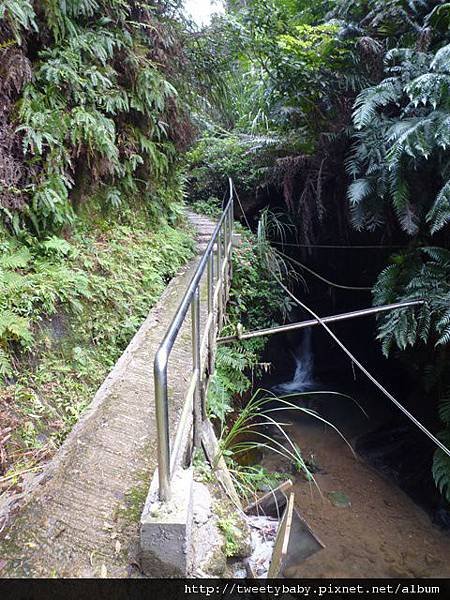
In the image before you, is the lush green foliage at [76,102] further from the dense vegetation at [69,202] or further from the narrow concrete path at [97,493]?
the narrow concrete path at [97,493]

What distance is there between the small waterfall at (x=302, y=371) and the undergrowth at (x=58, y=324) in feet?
12.7

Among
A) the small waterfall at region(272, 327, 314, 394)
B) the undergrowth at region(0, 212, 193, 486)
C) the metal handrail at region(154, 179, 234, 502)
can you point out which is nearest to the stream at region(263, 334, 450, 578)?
the small waterfall at region(272, 327, 314, 394)

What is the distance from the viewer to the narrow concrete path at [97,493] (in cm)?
164

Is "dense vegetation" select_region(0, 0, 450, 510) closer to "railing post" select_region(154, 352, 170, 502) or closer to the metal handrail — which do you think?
the metal handrail

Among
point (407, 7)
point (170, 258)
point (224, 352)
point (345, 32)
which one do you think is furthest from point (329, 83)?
point (224, 352)

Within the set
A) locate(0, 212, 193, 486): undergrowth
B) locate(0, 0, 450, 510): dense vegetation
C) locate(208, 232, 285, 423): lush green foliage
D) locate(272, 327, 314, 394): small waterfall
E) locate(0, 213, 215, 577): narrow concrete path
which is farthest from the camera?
locate(272, 327, 314, 394): small waterfall

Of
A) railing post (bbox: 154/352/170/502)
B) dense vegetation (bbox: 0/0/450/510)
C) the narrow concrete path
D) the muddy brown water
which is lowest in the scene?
the muddy brown water

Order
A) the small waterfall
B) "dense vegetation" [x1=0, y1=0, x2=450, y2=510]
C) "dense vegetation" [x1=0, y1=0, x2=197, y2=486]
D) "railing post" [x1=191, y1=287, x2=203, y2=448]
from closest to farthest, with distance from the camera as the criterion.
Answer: "railing post" [x1=191, y1=287, x2=203, y2=448] → "dense vegetation" [x1=0, y1=0, x2=197, y2=486] → "dense vegetation" [x1=0, y1=0, x2=450, y2=510] → the small waterfall

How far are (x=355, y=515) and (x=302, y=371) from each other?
364 centimetres

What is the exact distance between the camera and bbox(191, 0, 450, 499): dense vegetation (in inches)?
150

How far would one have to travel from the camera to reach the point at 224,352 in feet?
16.8

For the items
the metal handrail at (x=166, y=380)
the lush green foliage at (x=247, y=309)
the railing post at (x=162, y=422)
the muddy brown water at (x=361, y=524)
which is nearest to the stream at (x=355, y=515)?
the muddy brown water at (x=361, y=524)

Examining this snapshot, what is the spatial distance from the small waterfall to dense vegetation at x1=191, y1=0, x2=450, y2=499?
1934 millimetres

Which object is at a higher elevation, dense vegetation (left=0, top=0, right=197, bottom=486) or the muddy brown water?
dense vegetation (left=0, top=0, right=197, bottom=486)
